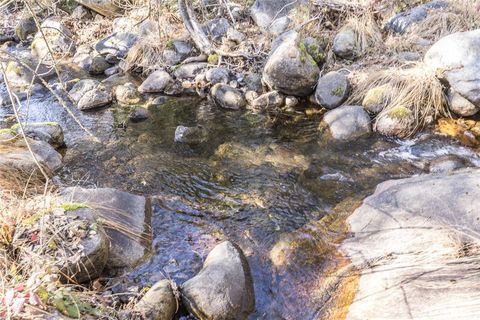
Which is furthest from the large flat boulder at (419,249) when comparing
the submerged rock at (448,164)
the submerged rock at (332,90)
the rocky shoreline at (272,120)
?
the submerged rock at (332,90)

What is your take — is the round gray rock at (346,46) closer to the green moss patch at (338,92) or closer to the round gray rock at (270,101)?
the green moss patch at (338,92)

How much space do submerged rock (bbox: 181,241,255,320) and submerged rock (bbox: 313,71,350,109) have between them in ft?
10.9

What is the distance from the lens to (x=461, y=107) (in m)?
4.71

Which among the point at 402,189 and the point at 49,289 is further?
the point at 402,189

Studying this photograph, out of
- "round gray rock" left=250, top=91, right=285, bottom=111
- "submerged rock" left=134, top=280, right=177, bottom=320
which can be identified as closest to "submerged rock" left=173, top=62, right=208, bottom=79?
"round gray rock" left=250, top=91, right=285, bottom=111

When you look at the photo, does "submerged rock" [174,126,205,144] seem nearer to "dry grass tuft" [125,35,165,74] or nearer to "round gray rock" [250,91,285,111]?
"round gray rock" [250,91,285,111]

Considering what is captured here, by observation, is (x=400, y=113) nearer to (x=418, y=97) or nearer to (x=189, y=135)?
(x=418, y=97)

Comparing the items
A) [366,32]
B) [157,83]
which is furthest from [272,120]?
[157,83]

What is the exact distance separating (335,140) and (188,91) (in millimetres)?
Answer: 3024

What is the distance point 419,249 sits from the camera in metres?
2.54

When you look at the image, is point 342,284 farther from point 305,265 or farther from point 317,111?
point 317,111

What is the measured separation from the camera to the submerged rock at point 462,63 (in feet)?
14.9

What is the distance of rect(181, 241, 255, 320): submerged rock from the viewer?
8.23ft

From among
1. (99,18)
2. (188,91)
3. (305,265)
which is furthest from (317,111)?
(99,18)
